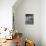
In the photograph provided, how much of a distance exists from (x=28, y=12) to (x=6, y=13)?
1.38m

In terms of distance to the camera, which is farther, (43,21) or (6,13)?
(43,21)

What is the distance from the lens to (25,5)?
4945mm

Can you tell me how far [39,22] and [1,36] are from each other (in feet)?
6.58

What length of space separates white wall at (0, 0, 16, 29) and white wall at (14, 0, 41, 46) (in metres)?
1.11

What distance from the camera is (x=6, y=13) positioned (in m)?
3.78

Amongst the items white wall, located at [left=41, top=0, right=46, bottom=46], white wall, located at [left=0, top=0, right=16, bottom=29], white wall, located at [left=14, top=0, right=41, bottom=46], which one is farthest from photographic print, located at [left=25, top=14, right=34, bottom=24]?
white wall, located at [left=0, top=0, right=16, bottom=29]

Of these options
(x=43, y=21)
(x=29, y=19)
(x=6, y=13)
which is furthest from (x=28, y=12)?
(x=6, y=13)

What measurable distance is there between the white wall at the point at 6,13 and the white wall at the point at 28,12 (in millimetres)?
1112

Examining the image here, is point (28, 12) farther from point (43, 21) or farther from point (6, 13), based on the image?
point (6, 13)

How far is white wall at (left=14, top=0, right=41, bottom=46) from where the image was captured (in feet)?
16.1

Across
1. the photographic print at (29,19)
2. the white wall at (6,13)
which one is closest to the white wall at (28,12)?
the photographic print at (29,19)

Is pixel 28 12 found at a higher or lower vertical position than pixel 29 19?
higher

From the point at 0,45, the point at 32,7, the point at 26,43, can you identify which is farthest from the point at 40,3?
the point at 0,45

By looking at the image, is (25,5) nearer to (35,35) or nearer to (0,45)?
(35,35)
